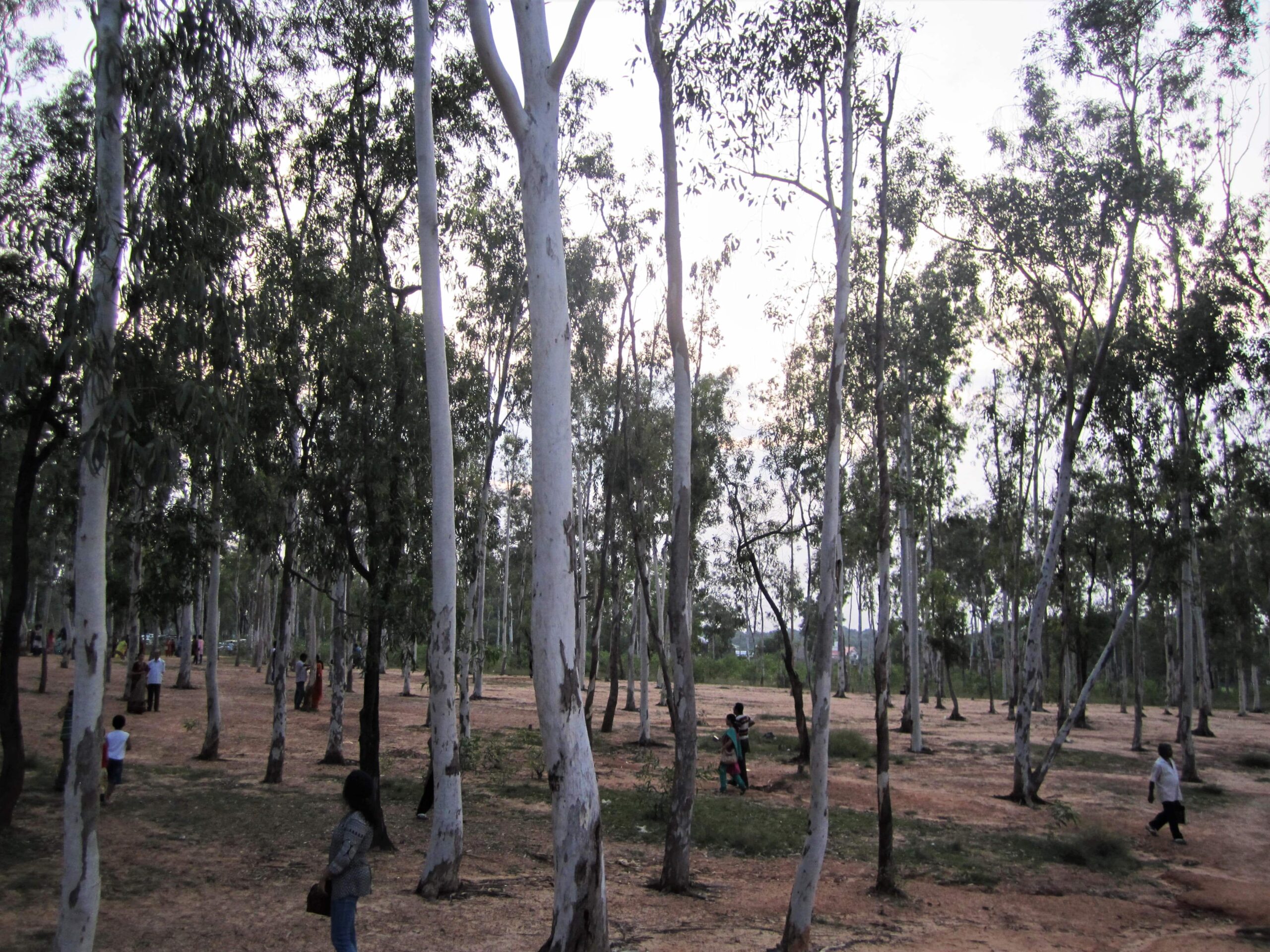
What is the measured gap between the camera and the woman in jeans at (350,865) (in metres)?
5.97

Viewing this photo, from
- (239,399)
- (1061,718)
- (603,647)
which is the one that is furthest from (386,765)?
(603,647)

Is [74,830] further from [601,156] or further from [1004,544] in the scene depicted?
[1004,544]

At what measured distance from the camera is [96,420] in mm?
6973

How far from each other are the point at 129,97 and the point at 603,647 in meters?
59.3

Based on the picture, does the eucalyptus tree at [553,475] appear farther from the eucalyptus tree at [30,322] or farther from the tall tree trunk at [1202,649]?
the tall tree trunk at [1202,649]

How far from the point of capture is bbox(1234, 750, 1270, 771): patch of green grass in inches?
1038

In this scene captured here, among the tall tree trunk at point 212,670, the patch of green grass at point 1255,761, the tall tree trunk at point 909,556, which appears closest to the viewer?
the tall tree trunk at point 212,670

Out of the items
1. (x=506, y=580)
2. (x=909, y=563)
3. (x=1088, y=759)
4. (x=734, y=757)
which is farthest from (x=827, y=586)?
(x=506, y=580)

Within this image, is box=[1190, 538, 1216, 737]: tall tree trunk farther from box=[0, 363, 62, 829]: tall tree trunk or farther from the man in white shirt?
the man in white shirt

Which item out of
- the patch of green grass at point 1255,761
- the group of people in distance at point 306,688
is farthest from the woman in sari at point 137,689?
the patch of green grass at point 1255,761

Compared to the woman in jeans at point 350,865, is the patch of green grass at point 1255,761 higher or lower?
lower

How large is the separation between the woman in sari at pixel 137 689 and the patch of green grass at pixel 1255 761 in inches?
1169

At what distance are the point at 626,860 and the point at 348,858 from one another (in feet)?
23.6

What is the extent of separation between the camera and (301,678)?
28172 millimetres
